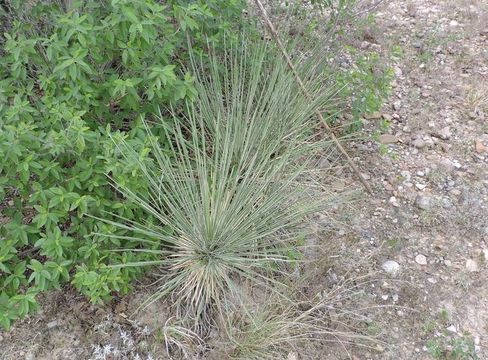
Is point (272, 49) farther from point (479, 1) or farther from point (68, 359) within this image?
point (479, 1)

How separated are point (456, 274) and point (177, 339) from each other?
128 centimetres

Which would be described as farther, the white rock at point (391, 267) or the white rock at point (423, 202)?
the white rock at point (423, 202)

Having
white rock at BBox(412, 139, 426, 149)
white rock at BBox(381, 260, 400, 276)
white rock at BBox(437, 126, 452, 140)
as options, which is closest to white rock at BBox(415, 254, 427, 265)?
white rock at BBox(381, 260, 400, 276)

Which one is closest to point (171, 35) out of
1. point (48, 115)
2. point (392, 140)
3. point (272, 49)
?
point (48, 115)

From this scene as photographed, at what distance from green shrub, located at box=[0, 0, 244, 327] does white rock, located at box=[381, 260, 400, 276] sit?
1075 mm

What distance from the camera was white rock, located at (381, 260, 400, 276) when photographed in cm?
224

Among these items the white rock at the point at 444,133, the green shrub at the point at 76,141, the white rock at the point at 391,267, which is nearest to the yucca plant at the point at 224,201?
the green shrub at the point at 76,141

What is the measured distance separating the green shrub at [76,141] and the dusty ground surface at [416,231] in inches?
7.6

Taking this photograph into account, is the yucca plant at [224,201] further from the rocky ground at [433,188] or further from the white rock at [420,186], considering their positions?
the white rock at [420,186]

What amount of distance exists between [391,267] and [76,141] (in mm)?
1454

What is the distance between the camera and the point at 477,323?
6.87ft

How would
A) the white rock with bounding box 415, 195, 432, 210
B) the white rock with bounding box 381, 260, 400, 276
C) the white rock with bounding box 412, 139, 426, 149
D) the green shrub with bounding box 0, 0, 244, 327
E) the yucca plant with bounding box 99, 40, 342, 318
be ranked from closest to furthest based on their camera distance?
the green shrub with bounding box 0, 0, 244, 327 → the yucca plant with bounding box 99, 40, 342, 318 → the white rock with bounding box 381, 260, 400, 276 → the white rock with bounding box 415, 195, 432, 210 → the white rock with bounding box 412, 139, 426, 149

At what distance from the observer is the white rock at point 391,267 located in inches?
88.3

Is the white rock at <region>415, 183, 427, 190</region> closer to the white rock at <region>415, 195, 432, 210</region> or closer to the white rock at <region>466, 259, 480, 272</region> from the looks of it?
the white rock at <region>415, 195, 432, 210</region>
